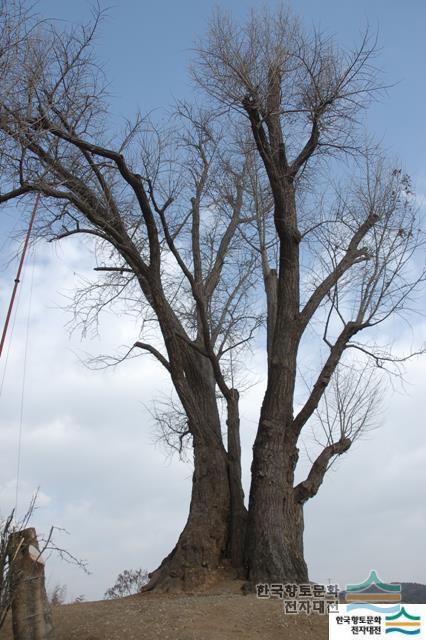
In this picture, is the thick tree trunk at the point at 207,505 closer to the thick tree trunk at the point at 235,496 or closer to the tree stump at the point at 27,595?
the thick tree trunk at the point at 235,496

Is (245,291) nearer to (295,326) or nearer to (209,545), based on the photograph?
(295,326)

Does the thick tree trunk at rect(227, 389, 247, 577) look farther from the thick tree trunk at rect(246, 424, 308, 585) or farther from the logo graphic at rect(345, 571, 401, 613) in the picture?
the logo graphic at rect(345, 571, 401, 613)

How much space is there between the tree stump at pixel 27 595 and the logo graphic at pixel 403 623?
3093 millimetres

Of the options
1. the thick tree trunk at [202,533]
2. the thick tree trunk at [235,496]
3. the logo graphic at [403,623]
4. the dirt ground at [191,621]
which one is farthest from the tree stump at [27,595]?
the logo graphic at [403,623]

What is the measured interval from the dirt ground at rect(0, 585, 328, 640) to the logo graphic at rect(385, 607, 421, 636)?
0.59m

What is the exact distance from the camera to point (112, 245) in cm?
1030

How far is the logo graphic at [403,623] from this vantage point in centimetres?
680

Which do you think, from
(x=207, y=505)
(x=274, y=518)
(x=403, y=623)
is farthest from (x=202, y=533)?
(x=403, y=623)

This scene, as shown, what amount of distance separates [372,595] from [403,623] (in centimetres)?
77

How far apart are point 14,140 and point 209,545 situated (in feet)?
16.6

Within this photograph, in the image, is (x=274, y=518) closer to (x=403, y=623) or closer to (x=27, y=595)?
(x=403, y=623)

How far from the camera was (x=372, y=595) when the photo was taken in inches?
300

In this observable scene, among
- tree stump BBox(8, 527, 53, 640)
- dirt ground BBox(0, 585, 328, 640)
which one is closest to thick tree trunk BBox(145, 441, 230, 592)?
dirt ground BBox(0, 585, 328, 640)

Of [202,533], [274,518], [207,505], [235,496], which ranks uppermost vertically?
[235,496]
